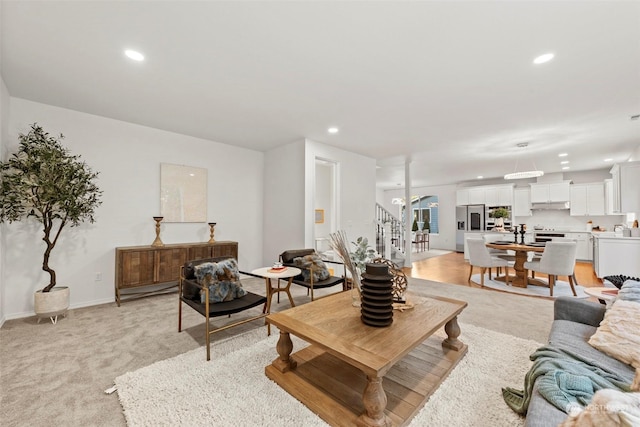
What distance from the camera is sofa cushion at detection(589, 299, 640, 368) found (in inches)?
60.5

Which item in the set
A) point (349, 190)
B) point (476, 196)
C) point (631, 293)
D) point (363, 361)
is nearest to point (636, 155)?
point (476, 196)

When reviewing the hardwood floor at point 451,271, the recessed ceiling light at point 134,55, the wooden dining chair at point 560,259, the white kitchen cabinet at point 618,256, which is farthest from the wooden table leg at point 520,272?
the recessed ceiling light at point 134,55

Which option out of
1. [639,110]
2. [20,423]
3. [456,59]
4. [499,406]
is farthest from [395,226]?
[20,423]

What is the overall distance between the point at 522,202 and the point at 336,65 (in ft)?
28.5

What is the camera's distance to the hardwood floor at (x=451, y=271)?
5445mm

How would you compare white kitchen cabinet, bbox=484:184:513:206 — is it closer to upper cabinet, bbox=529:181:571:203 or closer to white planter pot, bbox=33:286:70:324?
upper cabinet, bbox=529:181:571:203

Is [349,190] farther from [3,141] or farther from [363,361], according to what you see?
[3,141]

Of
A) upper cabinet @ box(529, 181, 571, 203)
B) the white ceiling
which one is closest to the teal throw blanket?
the white ceiling

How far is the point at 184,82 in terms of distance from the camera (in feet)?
9.78

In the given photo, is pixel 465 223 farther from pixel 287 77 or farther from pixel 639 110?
pixel 287 77

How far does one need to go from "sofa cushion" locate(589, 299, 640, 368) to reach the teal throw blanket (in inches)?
9.6

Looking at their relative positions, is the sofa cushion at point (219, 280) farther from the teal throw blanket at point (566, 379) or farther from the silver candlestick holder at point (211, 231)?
the teal throw blanket at point (566, 379)

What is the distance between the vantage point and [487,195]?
8.98 m

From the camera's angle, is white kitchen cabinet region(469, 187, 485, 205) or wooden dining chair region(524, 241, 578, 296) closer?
wooden dining chair region(524, 241, 578, 296)
